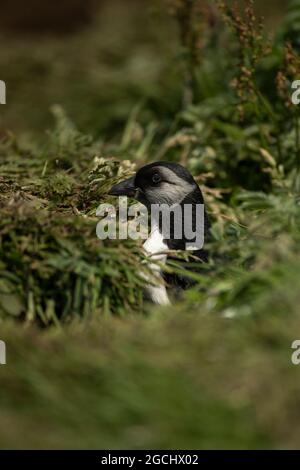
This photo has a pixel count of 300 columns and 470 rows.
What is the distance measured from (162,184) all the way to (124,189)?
0.67 feet

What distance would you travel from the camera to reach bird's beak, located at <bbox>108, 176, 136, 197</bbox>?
5.05 m

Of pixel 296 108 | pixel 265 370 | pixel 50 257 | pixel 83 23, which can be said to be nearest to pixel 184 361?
pixel 265 370

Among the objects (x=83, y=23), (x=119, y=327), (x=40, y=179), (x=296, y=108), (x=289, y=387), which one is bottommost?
(x=289, y=387)

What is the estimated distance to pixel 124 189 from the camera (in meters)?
5.07

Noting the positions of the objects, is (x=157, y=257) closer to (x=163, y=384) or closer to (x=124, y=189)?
(x=124, y=189)

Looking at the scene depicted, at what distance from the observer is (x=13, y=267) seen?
4320mm

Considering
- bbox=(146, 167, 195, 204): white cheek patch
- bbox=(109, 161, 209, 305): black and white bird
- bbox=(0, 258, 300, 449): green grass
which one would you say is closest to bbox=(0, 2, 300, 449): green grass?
bbox=(0, 258, 300, 449): green grass

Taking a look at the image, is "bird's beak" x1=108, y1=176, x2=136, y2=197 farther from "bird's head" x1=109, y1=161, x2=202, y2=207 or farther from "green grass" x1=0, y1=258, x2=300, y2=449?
"green grass" x1=0, y1=258, x2=300, y2=449

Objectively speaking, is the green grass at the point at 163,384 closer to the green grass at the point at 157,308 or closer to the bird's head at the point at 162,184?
the green grass at the point at 157,308

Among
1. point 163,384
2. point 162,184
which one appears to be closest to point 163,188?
point 162,184

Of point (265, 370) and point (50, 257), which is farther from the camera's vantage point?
point (50, 257)
